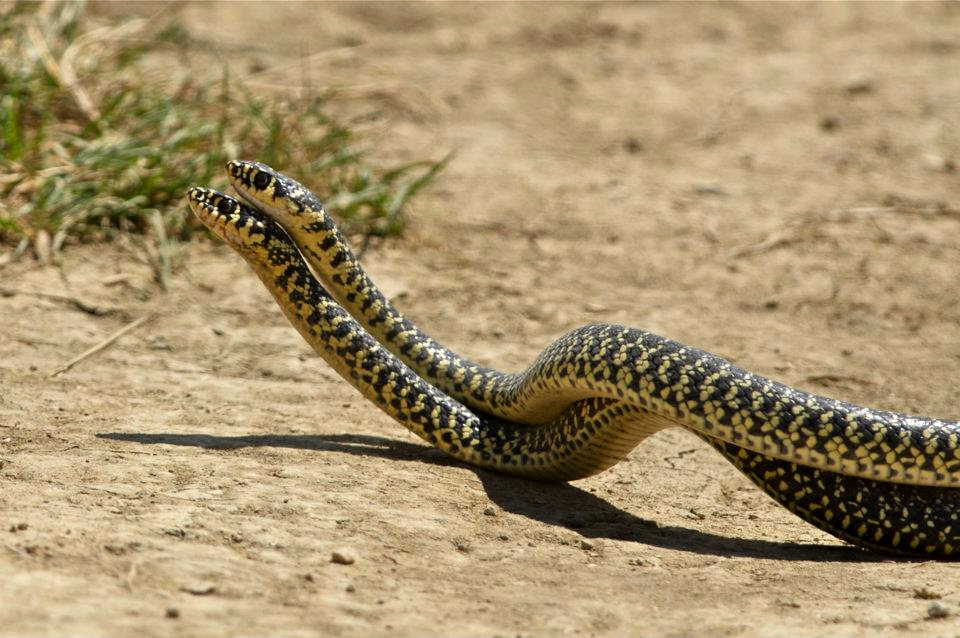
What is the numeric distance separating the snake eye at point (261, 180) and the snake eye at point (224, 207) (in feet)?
0.62

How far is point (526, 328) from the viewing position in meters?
10.2

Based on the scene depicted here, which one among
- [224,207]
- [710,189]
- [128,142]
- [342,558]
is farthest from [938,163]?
[342,558]

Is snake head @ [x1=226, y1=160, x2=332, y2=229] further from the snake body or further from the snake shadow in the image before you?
the snake body

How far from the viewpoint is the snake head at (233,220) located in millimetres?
7383

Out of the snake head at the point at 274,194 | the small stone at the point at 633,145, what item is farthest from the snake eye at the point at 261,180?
the small stone at the point at 633,145

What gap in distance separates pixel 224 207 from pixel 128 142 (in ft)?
12.2

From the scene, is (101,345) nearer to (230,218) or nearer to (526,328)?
(230,218)

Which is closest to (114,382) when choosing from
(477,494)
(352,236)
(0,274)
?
(0,274)

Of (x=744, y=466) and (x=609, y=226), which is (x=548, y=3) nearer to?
(x=609, y=226)

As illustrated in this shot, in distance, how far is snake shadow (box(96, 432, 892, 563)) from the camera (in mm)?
6707

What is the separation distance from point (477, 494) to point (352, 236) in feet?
15.0

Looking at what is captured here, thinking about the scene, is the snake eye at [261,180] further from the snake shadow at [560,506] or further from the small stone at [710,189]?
the small stone at [710,189]

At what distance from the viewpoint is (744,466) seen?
7.08m

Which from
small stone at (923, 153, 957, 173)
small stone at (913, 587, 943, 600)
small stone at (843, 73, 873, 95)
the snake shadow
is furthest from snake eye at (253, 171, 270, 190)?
small stone at (843, 73, 873, 95)
